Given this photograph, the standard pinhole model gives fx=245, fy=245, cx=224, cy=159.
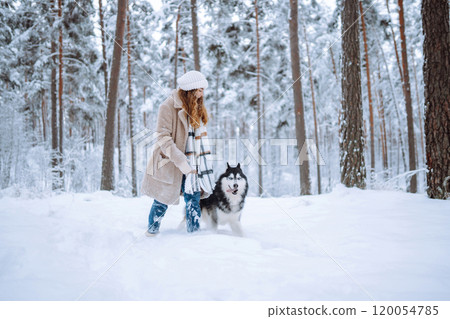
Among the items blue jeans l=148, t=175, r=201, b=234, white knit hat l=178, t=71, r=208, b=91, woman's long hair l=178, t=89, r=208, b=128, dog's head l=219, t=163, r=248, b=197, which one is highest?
white knit hat l=178, t=71, r=208, b=91

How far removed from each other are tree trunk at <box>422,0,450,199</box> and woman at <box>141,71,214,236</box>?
306cm

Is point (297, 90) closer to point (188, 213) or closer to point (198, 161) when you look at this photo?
point (198, 161)

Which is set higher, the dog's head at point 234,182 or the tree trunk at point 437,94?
the tree trunk at point 437,94

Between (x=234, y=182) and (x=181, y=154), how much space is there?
3.10 ft

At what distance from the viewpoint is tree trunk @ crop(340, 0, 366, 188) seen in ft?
16.1

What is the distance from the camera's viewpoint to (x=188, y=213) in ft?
9.75

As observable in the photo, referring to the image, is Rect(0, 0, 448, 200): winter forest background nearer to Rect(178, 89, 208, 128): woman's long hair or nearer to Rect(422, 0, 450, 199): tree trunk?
Rect(422, 0, 450, 199): tree trunk

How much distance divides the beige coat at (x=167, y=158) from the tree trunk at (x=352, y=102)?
3.71 meters

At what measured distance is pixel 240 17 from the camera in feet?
38.1

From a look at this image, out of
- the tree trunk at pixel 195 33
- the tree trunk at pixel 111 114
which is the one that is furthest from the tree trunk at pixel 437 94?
the tree trunk at pixel 111 114

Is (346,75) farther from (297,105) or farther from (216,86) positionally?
(216,86)

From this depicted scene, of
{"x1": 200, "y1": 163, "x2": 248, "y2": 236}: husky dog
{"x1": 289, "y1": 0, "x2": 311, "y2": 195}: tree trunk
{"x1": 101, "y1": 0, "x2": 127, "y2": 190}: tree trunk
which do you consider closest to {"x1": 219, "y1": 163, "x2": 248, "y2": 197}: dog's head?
{"x1": 200, "y1": 163, "x2": 248, "y2": 236}: husky dog

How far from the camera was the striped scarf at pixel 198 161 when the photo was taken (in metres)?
2.81

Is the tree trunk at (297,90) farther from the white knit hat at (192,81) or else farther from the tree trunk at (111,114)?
the white knit hat at (192,81)
